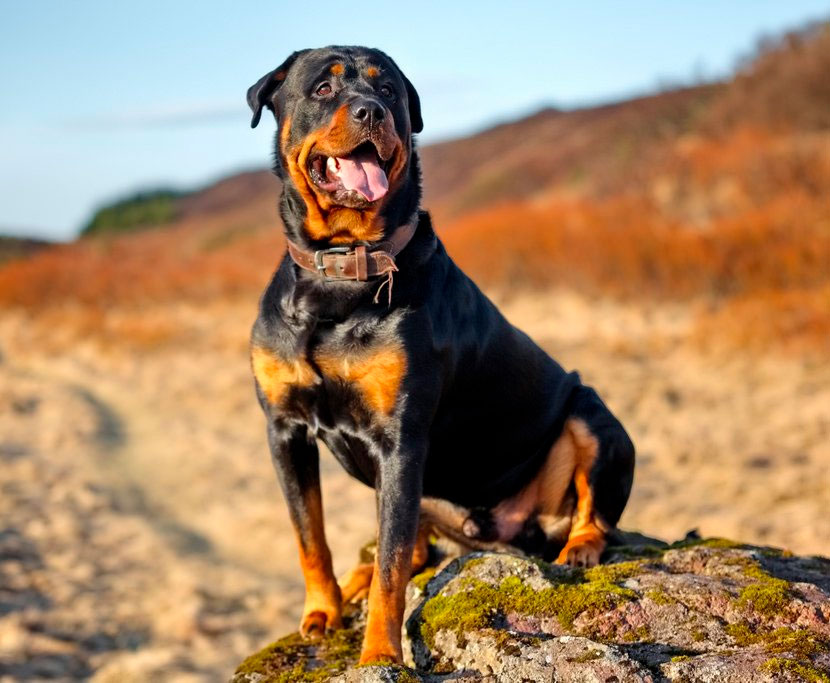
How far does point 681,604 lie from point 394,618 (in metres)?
0.86

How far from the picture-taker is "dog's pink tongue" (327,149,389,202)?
3.36 m

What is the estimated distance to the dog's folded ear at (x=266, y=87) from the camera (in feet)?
11.8

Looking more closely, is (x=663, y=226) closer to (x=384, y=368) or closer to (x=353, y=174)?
(x=353, y=174)

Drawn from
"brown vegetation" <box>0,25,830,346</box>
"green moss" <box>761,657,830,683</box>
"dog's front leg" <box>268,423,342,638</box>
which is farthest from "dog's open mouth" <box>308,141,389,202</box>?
"brown vegetation" <box>0,25,830,346</box>

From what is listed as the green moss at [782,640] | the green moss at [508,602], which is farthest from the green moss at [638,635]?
the green moss at [782,640]

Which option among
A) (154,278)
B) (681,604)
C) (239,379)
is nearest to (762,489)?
(681,604)

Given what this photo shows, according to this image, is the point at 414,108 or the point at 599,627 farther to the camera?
the point at 414,108

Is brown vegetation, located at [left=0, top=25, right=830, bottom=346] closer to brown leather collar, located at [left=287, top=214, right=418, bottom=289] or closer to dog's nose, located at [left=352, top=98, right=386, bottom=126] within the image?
brown leather collar, located at [left=287, top=214, right=418, bottom=289]

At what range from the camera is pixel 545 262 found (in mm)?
14648

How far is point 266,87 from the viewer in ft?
11.8

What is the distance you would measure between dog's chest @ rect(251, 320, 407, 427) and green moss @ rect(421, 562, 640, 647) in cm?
60

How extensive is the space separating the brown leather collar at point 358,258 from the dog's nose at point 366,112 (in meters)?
0.39

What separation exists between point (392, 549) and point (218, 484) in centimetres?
681

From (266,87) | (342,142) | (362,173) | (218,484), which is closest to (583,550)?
(362,173)
